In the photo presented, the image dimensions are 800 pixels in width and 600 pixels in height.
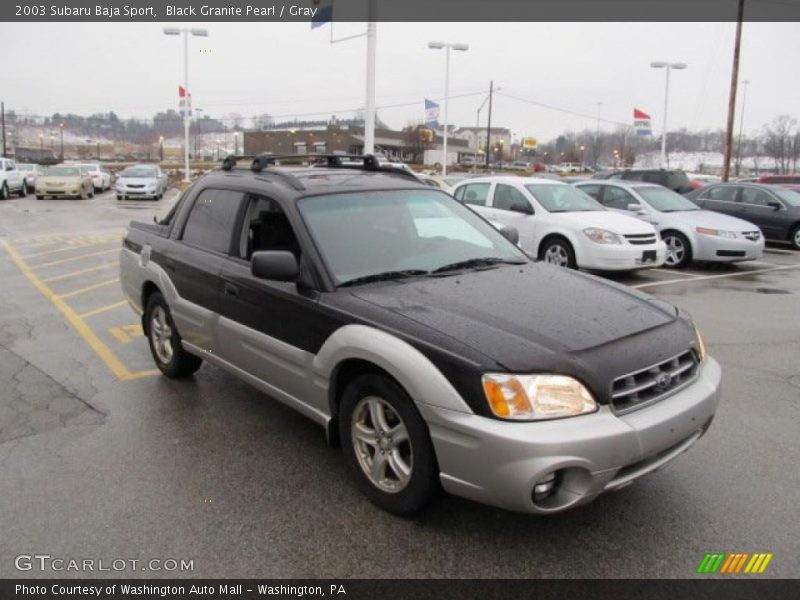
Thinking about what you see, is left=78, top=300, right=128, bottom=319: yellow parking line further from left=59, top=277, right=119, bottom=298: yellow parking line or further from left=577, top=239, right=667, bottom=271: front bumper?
left=577, top=239, right=667, bottom=271: front bumper

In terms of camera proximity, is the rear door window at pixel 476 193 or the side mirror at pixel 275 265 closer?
the side mirror at pixel 275 265

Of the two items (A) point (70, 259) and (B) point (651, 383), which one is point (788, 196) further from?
(A) point (70, 259)

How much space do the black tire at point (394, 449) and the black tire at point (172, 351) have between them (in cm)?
218

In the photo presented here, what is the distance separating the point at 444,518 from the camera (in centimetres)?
335

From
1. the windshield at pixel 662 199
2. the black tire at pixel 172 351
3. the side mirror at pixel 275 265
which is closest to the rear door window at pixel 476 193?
the windshield at pixel 662 199

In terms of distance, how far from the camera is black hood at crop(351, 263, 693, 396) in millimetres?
2951

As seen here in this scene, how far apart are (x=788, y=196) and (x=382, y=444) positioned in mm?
16372

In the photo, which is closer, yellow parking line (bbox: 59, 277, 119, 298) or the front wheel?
yellow parking line (bbox: 59, 277, 119, 298)

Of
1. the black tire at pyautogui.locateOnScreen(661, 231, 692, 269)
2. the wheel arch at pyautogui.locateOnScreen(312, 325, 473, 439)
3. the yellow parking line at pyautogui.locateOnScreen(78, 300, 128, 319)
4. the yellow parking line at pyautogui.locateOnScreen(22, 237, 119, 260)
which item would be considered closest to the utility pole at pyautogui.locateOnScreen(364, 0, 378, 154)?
the yellow parking line at pyautogui.locateOnScreen(22, 237, 119, 260)

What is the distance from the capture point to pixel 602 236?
10.2 metres

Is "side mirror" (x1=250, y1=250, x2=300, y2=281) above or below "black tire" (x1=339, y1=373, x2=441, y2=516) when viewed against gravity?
above

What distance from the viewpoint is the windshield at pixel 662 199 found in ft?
42.2

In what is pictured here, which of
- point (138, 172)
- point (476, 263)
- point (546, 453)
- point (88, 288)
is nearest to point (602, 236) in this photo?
point (476, 263)

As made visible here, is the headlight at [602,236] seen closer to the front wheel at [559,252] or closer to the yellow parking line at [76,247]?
the front wheel at [559,252]
